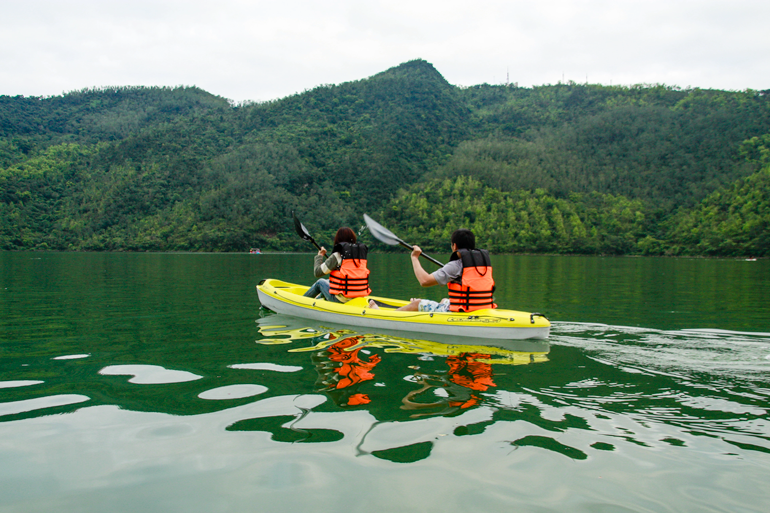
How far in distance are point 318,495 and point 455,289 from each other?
A: 16.1 ft

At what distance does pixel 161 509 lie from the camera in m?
2.67

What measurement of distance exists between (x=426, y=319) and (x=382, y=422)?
383cm

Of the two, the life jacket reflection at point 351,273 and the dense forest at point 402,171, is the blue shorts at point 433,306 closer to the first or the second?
the life jacket reflection at point 351,273

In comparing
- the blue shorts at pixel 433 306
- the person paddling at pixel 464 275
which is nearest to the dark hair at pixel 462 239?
the person paddling at pixel 464 275

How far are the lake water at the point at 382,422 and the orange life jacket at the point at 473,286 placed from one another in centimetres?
78

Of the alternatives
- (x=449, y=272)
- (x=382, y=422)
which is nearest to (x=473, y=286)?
(x=449, y=272)

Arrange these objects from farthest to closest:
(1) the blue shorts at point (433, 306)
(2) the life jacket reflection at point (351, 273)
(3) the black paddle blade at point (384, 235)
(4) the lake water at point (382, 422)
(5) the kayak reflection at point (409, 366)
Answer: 1. (3) the black paddle blade at point (384, 235)
2. (2) the life jacket reflection at point (351, 273)
3. (1) the blue shorts at point (433, 306)
4. (5) the kayak reflection at point (409, 366)
5. (4) the lake water at point (382, 422)

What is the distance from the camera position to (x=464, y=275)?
7.21 meters

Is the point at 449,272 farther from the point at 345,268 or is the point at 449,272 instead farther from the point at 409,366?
the point at 345,268

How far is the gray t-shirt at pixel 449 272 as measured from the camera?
22.7 feet

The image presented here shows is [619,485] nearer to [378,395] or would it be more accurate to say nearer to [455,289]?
[378,395]

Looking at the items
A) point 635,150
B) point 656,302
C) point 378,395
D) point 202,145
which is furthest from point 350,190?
point 378,395

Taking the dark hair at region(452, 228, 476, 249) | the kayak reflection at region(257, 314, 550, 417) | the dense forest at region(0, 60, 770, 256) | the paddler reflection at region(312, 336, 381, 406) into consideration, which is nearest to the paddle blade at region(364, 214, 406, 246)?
the kayak reflection at region(257, 314, 550, 417)

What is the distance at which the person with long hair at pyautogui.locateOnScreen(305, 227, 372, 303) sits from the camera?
8820 mm
